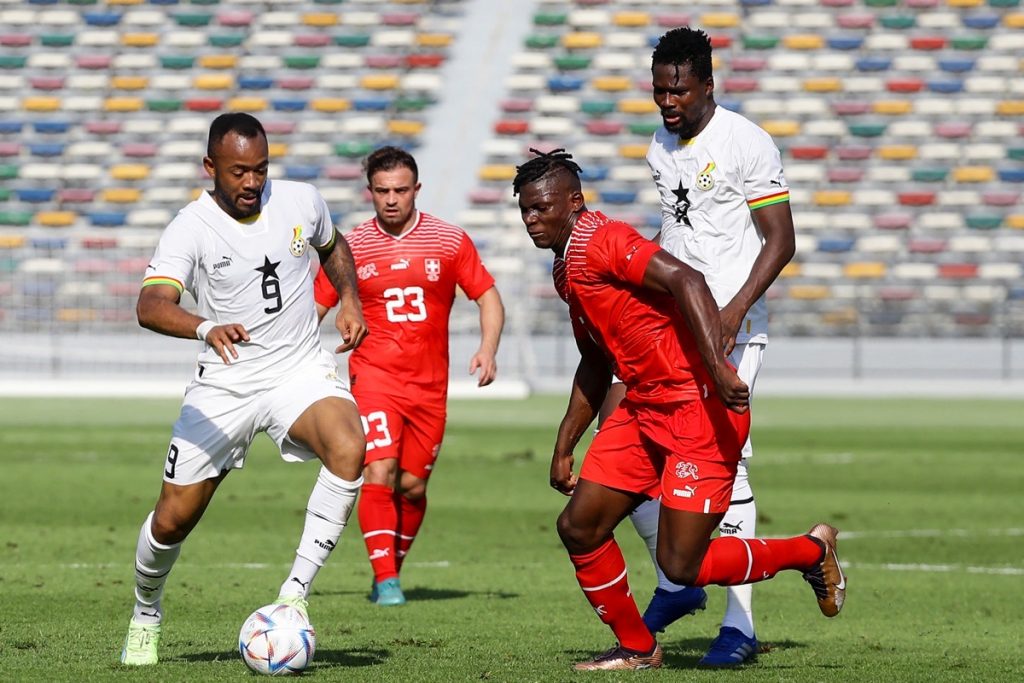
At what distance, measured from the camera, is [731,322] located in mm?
6238

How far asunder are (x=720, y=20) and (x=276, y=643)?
102 ft

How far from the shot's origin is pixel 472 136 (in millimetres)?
34750

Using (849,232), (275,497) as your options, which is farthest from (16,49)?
(275,497)

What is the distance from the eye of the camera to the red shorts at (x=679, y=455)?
19.5 feet

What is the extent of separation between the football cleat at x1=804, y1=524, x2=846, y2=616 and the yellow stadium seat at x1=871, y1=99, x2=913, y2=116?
2906 centimetres

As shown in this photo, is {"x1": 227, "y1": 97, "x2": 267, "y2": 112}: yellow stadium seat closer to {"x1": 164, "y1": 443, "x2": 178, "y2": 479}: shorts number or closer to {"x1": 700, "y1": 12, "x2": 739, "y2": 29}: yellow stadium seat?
{"x1": 700, "y1": 12, "x2": 739, "y2": 29}: yellow stadium seat

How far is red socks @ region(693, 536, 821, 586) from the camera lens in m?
6.04

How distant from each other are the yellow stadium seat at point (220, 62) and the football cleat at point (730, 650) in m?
31.0

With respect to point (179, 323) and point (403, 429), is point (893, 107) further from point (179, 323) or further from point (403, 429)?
point (179, 323)

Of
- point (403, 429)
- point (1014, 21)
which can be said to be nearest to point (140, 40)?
point (1014, 21)

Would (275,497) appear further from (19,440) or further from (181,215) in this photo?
(181,215)

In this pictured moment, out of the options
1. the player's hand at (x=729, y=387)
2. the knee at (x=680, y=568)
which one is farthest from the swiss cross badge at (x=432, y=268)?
the player's hand at (x=729, y=387)

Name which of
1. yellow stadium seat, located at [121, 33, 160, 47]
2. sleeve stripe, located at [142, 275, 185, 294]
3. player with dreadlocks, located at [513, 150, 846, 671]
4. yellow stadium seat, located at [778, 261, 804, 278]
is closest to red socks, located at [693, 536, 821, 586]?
player with dreadlocks, located at [513, 150, 846, 671]

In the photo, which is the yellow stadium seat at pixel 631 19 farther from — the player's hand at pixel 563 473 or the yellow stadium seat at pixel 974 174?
the player's hand at pixel 563 473
